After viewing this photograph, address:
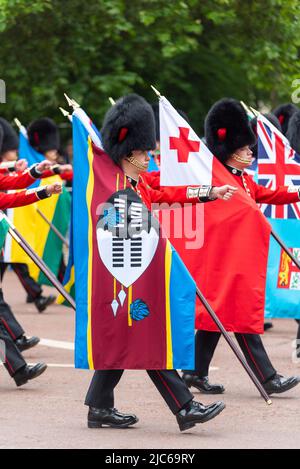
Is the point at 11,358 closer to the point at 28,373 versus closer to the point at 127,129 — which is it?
the point at 28,373

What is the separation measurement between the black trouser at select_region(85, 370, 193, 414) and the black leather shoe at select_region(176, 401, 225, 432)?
0.12 feet

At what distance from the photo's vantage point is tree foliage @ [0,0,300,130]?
1688 cm

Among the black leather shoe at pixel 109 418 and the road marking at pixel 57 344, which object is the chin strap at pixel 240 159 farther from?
the road marking at pixel 57 344

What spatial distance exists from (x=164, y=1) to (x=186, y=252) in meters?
8.72

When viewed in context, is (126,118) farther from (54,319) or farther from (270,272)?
(54,319)

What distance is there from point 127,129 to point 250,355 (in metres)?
1.90

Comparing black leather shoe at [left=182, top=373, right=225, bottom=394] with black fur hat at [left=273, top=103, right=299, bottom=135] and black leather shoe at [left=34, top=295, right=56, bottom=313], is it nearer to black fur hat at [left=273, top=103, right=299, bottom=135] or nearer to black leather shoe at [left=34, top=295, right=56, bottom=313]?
black leather shoe at [left=34, top=295, right=56, bottom=313]

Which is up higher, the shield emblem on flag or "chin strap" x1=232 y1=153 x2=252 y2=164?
the shield emblem on flag

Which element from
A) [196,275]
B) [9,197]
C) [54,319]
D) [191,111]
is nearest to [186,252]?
[196,275]

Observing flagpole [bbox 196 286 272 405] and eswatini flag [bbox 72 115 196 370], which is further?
flagpole [bbox 196 286 272 405]

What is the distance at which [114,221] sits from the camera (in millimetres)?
7215

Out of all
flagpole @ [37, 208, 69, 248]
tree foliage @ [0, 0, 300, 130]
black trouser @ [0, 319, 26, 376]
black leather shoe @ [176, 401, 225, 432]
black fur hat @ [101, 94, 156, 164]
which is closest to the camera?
black leather shoe @ [176, 401, 225, 432]

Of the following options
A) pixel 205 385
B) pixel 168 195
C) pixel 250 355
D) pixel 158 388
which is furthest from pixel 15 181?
pixel 158 388

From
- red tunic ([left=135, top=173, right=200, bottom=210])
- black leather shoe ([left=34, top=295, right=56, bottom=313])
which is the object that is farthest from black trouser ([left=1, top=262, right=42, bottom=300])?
red tunic ([left=135, top=173, right=200, bottom=210])
